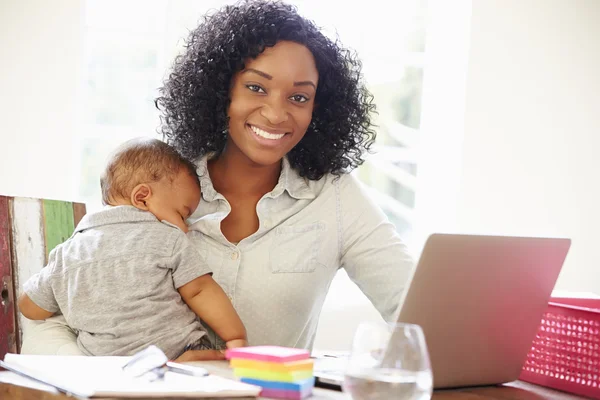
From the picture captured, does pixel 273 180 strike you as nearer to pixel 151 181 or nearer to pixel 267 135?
pixel 267 135

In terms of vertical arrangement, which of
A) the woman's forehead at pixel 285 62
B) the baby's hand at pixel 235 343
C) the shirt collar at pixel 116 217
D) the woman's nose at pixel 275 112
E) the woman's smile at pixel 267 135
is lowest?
the baby's hand at pixel 235 343

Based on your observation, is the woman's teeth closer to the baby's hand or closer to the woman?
the woman

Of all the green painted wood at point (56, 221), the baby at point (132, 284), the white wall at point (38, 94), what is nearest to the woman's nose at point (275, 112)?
the baby at point (132, 284)

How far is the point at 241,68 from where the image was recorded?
A: 81.8 inches

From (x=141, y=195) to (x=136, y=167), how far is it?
64 millimetres

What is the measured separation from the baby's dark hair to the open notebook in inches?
23.4

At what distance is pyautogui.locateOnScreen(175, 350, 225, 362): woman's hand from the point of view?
155cm

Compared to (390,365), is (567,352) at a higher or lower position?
lower

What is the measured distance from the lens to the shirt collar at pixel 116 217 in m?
1.70

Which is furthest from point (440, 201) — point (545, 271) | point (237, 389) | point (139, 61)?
point (237, 389)

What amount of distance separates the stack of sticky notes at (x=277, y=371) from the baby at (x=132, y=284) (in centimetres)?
52

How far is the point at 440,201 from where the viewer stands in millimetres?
4340

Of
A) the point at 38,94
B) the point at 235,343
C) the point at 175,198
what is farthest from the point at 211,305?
the point at 38,94

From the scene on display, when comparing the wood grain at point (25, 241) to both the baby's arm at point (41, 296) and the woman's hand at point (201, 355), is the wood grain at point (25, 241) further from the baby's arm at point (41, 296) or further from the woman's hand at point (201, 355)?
the woman's hand at point (201, 355)
